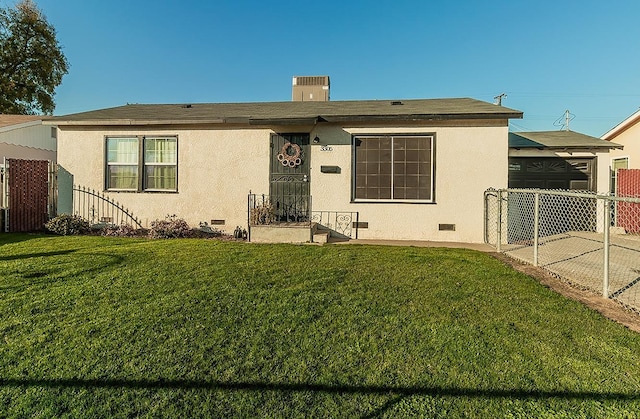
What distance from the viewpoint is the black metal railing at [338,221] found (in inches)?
330

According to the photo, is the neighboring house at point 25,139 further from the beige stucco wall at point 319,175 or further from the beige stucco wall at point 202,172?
the beige stucco wall at point 319,175

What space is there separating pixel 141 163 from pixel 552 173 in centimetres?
1216

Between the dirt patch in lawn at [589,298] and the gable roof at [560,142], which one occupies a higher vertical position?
the gable roof at [560,142]

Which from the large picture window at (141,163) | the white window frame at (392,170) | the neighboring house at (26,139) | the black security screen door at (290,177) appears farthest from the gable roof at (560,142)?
the neighboring house at (26,139)

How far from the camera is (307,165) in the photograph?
8.50m

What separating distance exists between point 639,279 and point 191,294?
6283mm

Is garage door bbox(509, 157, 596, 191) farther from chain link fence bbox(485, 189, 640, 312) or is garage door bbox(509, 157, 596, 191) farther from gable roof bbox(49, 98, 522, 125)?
gable roof bbox(49, 98, 522, 125)

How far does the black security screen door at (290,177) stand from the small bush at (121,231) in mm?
3756

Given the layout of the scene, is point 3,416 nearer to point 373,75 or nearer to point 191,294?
point 191,294

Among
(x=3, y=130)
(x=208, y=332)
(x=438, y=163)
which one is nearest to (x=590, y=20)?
(x=438, y=163)

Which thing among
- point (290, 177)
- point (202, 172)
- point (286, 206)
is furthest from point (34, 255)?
point (290, 177)

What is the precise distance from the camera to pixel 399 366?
249 centimetres

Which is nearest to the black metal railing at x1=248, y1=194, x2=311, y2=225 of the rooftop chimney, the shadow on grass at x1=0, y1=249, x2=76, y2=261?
the shadow on grass at x1=0, y1=249, x2=76, y2=261

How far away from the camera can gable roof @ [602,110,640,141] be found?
11.2m
